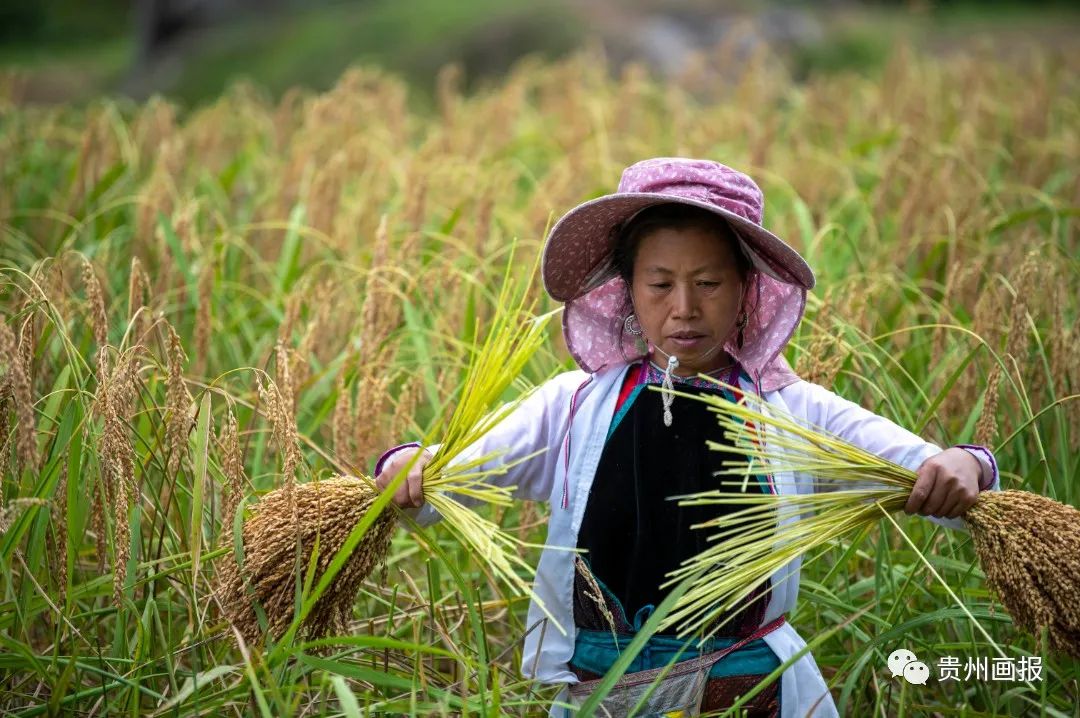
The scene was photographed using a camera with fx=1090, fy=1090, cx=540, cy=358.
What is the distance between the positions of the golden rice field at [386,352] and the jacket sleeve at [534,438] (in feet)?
0.64

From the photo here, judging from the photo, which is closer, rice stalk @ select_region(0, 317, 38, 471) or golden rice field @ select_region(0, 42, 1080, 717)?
rice stalk @ select_region(0, 317, 38, 471)

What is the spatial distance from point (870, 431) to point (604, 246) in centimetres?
56

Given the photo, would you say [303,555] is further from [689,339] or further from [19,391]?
[689,339]

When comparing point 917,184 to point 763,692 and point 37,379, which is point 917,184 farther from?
point 37,379

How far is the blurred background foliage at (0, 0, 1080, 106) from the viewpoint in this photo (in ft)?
33.4

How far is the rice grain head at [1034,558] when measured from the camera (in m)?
1.53

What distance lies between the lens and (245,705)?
1.84 metres

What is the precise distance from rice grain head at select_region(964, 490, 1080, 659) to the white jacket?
0.10 metres

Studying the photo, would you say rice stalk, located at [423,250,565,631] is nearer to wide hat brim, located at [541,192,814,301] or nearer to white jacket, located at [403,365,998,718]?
white jacket, located at [403,365,998,718]

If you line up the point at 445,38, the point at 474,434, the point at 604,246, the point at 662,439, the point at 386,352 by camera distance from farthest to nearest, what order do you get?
the point at 445,38 < the point at 386,352 < the point at 604,246 < the point at 662,439 < the point at 474,434

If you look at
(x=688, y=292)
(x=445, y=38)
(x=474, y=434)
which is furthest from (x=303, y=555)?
(x=445, y=38)

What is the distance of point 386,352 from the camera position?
2516 mm

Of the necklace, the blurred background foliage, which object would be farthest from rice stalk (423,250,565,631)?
the blurred background foliage

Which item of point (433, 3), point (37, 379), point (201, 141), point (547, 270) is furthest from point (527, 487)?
point (433, 3)
